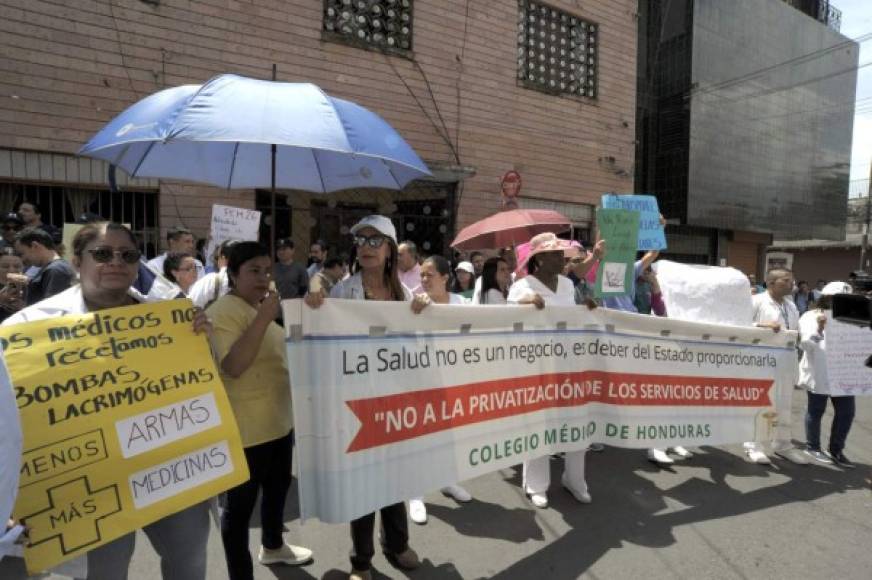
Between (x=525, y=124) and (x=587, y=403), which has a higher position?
(x=525, y=124)

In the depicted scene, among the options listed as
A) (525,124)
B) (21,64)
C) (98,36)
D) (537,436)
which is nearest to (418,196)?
(525,124)

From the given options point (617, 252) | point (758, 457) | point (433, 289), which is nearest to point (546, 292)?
point (433, 289)

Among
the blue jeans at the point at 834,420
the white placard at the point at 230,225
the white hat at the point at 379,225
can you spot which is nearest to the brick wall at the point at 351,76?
the white placard at the point at 230,225

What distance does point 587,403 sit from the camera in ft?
12.7

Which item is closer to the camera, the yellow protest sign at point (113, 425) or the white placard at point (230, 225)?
the yellow protest sign at point (113, 425)

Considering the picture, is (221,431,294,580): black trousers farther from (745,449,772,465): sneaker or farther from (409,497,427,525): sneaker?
(745,449,772,465): sneaker

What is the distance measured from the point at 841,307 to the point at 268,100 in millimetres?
2777

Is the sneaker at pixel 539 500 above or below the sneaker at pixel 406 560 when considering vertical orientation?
below

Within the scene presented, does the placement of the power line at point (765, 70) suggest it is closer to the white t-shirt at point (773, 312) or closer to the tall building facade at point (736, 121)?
the tall building facade at point (736, 121)

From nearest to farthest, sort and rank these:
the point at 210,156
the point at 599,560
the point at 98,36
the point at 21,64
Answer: the point at 599,560 < the point at 210,156 < the point at 21,64 < the point at 98,36

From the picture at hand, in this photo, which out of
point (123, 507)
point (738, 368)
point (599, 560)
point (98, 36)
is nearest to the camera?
point (123, 507)

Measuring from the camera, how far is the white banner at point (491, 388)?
8.84 feet

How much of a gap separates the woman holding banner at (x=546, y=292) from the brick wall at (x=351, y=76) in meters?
6.25

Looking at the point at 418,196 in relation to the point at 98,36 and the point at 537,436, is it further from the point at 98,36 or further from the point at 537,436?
the point at 537,436
